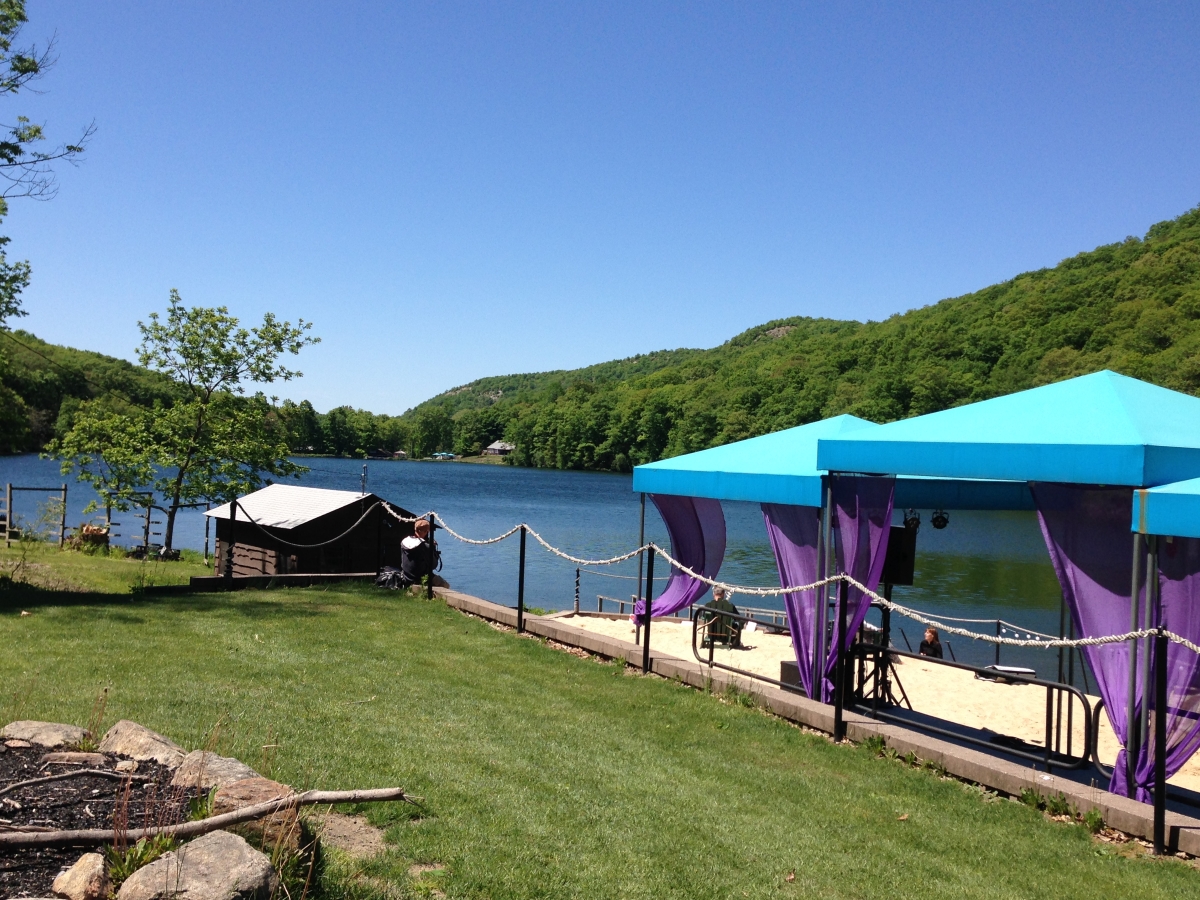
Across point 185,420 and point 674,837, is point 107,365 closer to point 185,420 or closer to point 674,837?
point 185,420

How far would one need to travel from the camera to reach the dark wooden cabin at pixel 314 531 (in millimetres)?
20125

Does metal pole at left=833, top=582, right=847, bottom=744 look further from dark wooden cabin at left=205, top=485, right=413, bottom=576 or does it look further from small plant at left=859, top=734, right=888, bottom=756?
dark wooden cabin at left=205, top=485, right=413, bottom=576

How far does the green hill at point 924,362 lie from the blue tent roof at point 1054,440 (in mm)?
63938

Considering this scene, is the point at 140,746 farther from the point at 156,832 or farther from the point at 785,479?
the point at 785,479

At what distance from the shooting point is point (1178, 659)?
20.5 feet

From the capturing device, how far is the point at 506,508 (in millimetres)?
73125

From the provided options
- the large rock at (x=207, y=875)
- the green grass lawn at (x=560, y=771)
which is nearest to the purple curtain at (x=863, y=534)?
the green grass lawn at (x=560, y=771)

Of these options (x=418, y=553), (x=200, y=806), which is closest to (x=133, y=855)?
(x=200, y=806)

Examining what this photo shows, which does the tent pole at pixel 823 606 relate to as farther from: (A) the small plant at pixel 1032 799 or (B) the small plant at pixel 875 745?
(A) the small plant at pixel 1032 799

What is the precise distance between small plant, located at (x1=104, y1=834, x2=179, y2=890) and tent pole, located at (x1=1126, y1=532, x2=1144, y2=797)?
605 centimetres

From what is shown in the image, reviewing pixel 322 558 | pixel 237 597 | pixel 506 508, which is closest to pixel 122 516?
pixel 506 508

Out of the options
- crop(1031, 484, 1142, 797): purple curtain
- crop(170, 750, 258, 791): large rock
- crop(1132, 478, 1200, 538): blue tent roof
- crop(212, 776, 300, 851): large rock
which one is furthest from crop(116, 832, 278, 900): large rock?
crop(1031, 484, 1142, 797): purple curtain

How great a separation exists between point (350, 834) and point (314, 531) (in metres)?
16.5

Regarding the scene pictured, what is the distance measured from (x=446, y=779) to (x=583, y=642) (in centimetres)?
548
